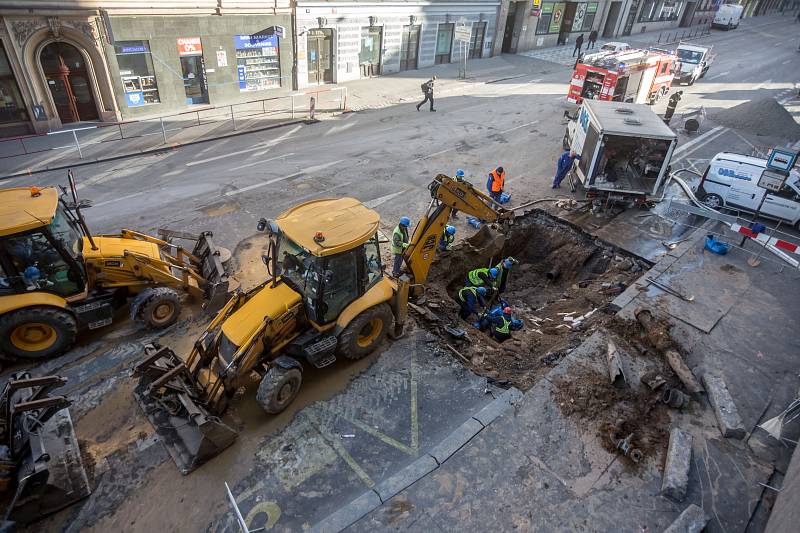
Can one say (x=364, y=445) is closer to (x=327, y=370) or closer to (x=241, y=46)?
(x=327, y=370)

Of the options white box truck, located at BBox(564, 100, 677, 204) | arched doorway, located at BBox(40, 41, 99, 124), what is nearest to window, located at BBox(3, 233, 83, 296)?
white box truck, located at BBox(564, 100, 677, 204)

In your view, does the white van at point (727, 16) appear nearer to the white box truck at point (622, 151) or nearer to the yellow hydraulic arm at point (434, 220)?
the white box truck at point (622, 151)

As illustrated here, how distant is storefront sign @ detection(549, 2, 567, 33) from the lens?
3760 centimetres

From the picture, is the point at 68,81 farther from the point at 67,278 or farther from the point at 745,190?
the point at 745,190

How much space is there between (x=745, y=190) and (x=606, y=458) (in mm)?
11047

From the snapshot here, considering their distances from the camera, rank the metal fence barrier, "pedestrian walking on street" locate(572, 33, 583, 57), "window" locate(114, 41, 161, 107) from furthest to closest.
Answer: "pedestrian walking on street" locate(572, 33, 583, 57) < "window" locate(114, 41, 161, 107) < the metal fence barrier

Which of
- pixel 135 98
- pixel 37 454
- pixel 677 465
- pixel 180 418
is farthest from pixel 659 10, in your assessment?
pixel 37 454

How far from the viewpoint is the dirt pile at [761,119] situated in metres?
21.2

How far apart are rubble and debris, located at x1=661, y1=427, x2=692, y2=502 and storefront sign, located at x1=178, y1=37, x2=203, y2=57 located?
21675mm

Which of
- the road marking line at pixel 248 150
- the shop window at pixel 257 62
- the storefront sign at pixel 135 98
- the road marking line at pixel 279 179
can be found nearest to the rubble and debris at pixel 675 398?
the road marking line at pixel 279 179

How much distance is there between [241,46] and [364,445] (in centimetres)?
2046

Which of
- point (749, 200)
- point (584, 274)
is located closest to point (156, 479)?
point (584, 274)

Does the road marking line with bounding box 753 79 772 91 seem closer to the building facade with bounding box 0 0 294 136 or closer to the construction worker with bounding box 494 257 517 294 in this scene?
the building facade with bounding box 0 0 294 136

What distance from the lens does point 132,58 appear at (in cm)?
1842
